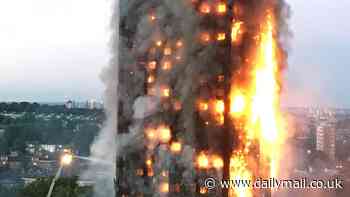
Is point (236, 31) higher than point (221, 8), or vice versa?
point (221, 8)

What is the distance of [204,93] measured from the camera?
39969 mm

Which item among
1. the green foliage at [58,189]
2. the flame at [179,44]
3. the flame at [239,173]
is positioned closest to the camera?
the flame at [239,173]

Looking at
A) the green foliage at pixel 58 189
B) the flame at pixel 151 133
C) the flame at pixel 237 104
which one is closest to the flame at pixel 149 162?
the flame at pixel 151 133

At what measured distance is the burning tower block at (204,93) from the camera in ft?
→ 130

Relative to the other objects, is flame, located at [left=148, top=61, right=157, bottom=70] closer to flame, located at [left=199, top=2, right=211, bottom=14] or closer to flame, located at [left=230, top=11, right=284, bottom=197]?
flame, located at [left=199, top=2, right=211, bottom=14]

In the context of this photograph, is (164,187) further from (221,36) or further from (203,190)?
(221,36)

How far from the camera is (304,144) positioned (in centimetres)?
8706

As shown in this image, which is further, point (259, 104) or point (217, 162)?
point (259, 104)

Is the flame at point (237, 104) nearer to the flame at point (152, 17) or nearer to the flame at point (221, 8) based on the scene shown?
the flame at point (221, 8)

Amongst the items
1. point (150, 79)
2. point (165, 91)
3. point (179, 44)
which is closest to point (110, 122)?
point (150, 79)

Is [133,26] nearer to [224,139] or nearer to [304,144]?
[224,139]

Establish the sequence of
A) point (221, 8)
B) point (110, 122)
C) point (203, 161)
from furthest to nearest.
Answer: point (110, 122) < point (221, 8) < point (203, 161)

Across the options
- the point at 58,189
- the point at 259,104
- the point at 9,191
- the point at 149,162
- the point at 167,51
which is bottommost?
the point at 9,191

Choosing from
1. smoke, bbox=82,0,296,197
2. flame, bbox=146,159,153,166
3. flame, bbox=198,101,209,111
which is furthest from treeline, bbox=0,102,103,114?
flame, bbox=198,101,209,111
